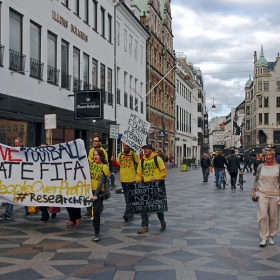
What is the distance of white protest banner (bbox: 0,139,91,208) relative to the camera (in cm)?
973

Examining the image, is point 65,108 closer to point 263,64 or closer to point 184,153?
point 184,153

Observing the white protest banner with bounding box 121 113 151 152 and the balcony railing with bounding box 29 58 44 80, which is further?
the balcony railing with bounding box 29 58 44 80

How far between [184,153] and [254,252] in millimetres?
65057

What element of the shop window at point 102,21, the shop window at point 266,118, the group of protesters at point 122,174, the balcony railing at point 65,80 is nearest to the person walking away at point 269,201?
the group of protesters at point 122,174

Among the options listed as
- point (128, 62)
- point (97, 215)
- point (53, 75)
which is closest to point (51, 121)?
point (97, 215)

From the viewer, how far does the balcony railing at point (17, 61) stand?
19.0 meters

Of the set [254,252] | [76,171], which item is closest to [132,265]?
[254,252]

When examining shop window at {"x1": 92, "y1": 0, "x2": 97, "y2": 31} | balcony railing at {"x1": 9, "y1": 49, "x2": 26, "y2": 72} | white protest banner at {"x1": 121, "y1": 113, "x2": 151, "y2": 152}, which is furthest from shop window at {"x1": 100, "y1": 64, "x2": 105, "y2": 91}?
white protest banner at {"x1": 121, "y1": 113, "x2": 151, "y2": 152}

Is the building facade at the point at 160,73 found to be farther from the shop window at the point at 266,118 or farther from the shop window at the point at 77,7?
the shop window at the point at 266,118

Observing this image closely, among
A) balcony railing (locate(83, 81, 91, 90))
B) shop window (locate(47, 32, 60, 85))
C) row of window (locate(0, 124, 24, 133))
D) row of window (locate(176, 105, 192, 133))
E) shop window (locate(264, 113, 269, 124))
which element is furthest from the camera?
shop window (locate(264, 113, 269, 124))

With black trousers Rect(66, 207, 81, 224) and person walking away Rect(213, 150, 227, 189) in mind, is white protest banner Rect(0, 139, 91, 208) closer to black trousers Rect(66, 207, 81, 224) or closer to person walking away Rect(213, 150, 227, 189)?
black trousers Rect(66, 207, 81, 224)

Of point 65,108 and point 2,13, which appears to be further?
point 65,108

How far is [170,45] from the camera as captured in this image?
2365 inches

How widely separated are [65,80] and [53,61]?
1.59 metres
